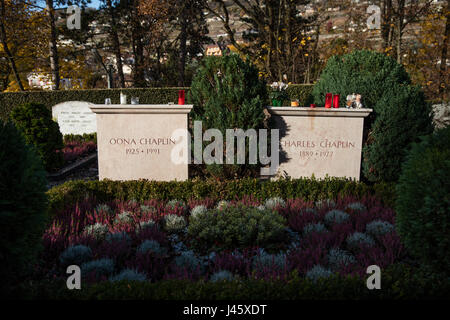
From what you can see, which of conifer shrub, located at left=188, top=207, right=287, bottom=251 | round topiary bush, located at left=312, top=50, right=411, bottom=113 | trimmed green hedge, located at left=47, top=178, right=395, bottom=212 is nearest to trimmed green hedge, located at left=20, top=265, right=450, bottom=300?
conifer shrub, located at left=188, top=207, right=287, bottom=251

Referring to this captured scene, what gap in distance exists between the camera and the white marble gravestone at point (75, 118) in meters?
15.2

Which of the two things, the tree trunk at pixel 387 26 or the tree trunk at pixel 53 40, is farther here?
the tree trunk at pixel 387 26

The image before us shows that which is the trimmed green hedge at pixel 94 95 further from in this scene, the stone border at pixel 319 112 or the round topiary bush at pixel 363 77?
the stone border at pixel 319 112

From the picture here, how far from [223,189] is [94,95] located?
12565 mm

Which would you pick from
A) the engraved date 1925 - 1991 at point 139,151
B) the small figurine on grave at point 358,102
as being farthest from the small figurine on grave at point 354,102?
the engraved date 1925 - 1991 at point 139,151

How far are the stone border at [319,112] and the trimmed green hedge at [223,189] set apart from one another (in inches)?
54.3

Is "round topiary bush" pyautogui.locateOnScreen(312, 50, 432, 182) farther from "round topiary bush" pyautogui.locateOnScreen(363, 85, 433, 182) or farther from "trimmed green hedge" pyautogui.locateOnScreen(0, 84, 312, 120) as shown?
"trimmed green hedge" pyautogui.locateOnScreen(0, 84, 312, 120)

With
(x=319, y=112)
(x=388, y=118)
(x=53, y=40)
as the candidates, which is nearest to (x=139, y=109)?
(x=319, y=112)

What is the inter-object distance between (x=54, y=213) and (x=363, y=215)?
4817 mm

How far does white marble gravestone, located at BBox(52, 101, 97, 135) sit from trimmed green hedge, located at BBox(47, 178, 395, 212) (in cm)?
979

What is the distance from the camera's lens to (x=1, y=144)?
2967 millimetres

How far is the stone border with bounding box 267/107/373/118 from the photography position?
21.5 ft

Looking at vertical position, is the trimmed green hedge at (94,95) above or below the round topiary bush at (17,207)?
above
